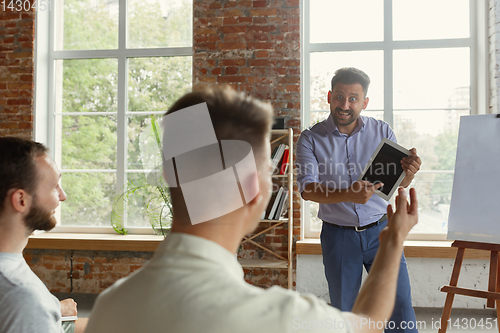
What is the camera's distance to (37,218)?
100cm

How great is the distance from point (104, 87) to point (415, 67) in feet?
10.3

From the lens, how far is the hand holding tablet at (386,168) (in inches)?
77.9

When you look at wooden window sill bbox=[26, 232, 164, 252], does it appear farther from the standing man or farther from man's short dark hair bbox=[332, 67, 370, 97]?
man's short dark hair bbox=[332, 67, 370, 97]

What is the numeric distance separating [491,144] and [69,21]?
4109 millimetres

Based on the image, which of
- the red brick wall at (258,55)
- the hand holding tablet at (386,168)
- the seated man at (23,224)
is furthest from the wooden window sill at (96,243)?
the seated man at (23,224)

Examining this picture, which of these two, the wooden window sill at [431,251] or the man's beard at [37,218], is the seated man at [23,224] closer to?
the man's beard at [37,218]

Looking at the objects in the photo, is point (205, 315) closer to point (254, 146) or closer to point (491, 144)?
point (254, 146)

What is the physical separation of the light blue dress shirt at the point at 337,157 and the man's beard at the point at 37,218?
142 cm

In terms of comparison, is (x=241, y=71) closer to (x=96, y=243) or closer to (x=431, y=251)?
(x=96, y=243)

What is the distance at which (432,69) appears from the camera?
11.6ft

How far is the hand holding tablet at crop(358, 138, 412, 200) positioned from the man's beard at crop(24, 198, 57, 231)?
1524 mm

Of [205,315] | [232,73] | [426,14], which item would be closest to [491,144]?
[426,14]

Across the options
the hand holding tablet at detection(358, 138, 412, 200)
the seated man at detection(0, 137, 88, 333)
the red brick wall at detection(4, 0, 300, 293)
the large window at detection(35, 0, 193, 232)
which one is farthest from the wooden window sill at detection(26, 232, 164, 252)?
the seated man at detection(0, 137, 88, 333)

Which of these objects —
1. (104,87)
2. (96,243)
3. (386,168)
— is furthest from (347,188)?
(104,87)
